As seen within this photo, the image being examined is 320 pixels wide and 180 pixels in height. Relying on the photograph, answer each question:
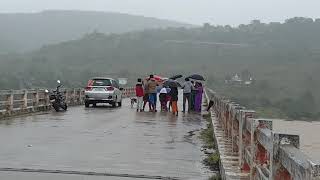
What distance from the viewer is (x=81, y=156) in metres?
11.5

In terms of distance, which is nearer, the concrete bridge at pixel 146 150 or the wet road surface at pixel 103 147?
the concrete bridge at pixel 146 150

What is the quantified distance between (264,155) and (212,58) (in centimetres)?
13873

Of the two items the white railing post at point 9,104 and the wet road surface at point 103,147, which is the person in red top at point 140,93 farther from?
the wet road surface at point 103,147

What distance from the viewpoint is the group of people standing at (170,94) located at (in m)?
25.1

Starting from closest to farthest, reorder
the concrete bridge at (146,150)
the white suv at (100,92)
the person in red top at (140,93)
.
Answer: the concrete bridge at (146,150)
the person in red top at (140,93)
the white suv at (100,92)

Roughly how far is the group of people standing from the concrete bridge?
192 inches

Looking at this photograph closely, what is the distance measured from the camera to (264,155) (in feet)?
21.4

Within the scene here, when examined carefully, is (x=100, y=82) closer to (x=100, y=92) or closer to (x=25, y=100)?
(x=100, y=92)

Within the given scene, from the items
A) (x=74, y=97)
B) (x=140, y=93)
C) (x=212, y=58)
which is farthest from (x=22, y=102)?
(x=212, y=58)

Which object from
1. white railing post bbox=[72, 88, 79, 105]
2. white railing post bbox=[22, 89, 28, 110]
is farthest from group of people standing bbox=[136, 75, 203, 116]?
white railing post bbox=[72, 88, 79, 105]

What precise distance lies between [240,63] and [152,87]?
4410 inches

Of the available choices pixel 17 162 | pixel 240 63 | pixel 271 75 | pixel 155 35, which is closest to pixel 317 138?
pixel 17 162

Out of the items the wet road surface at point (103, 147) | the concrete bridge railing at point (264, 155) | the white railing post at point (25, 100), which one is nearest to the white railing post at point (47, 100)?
the white railing post at point (25, 100)

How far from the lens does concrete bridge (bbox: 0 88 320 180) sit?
5039 mm
